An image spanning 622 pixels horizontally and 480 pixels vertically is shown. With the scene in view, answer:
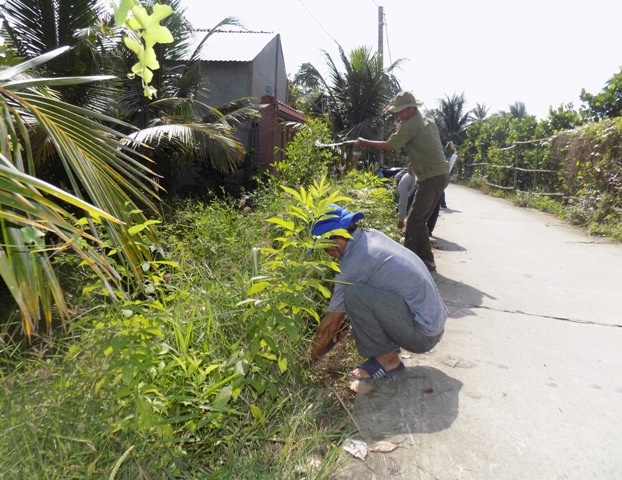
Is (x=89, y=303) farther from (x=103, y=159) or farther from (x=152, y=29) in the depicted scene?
(x=152, y=29)

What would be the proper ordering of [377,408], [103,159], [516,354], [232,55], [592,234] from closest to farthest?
[103,159]
[377,408]
[516,354]
[592,234]
[232,55]

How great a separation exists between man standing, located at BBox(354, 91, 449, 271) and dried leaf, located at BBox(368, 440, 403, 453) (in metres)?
3.51

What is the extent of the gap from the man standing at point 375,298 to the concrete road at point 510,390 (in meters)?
0.30

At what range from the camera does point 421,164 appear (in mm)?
6070

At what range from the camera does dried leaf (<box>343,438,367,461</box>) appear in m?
2.65

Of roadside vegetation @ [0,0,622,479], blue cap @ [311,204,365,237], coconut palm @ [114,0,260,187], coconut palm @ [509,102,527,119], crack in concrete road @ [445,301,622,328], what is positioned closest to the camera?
roadside vegetation @ [0,0,622,479]

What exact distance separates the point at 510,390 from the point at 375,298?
991 millimetres

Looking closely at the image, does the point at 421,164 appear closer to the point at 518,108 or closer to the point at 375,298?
the point at 375,298

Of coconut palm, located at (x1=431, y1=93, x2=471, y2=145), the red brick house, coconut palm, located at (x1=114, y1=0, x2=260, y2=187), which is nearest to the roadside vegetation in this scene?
coconut palm, located at (x1=114, y1=0, x2=260, y2=187)

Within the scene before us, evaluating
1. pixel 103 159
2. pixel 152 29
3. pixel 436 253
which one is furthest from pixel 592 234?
pixel 152 29

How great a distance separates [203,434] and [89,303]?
7.84 feet

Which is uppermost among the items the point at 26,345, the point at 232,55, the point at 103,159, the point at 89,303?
the point at 232,55

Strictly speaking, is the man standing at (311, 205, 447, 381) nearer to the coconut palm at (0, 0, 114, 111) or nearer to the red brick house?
the coconut palm at (0, 0, 114, 111)

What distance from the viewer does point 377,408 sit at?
10.2 feet
